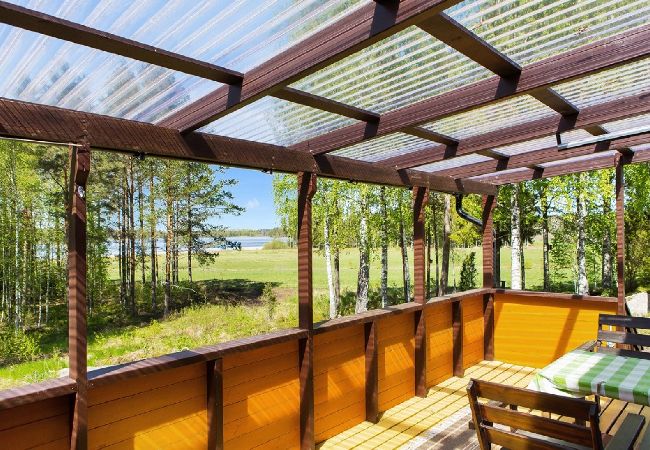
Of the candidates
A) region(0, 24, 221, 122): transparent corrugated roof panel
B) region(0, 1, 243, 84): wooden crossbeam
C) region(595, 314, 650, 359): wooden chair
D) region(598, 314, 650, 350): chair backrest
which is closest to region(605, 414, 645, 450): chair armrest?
region(595, 314, 650, 359): wooden chair

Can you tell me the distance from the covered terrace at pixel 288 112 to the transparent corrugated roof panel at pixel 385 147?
0.12 ft

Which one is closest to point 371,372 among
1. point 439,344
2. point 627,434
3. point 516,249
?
point 439,344

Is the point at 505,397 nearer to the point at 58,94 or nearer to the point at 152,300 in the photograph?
the point at 58,94

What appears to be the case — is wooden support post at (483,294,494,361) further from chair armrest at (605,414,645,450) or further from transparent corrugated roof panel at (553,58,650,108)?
chair armrest at (605,414,645,450)

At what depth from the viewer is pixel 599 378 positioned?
241cm

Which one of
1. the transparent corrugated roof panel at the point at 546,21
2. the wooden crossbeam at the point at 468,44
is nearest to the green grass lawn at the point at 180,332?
the wooden crossbeam at the point at 468,44

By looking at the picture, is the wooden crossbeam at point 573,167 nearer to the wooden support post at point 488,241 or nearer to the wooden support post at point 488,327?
the wooden support post at point 488,241

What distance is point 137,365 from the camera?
232 cm

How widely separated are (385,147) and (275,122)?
1.29 meters

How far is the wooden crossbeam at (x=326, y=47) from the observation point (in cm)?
144

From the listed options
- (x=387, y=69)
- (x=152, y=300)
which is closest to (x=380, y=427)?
(x=387, y=69)

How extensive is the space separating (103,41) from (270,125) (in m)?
1.30

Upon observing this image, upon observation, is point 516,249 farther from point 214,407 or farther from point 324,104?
point 214,407

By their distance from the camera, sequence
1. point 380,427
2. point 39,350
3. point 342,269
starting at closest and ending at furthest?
point 380,427, point 39,350, point 342,269
